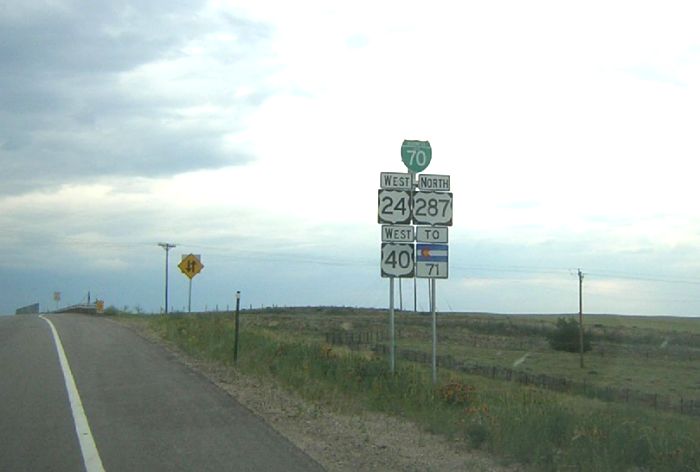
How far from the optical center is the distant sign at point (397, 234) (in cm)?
1670

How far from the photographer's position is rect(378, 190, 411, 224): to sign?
A: 16.7m

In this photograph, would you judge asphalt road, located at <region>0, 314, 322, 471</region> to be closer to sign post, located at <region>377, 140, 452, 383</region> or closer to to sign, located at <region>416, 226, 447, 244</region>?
sign post, located at <region>377, 140, 452, 383</region>

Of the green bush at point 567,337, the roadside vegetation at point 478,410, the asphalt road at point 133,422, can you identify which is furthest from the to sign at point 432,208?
the green bush at point 567,337

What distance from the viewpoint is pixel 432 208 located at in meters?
16.9

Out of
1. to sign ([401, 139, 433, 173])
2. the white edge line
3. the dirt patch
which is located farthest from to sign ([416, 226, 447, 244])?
the white edge line

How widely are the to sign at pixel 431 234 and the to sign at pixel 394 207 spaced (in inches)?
13.4

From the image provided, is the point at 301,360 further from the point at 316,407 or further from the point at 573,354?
the point at 573,354

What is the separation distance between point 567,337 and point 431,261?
43.9 metres

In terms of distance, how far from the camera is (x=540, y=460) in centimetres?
940

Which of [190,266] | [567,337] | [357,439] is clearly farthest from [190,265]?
[567,337]

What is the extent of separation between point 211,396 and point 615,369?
32.3m

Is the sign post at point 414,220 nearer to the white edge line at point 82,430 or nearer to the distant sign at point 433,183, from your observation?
the distant sign at point 433,183

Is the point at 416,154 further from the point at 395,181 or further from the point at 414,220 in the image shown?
the point at 414,220

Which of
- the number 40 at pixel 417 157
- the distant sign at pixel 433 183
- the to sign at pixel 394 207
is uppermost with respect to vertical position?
the number 40 at pixel 417 157
